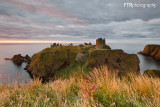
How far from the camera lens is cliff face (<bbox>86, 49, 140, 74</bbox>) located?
1163 inches

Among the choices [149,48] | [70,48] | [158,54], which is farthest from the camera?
[149,48]

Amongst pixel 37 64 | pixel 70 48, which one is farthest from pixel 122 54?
pixel 37 64

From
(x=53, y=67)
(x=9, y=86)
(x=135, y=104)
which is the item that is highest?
(x=135, y=104)

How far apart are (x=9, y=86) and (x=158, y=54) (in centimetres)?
14803

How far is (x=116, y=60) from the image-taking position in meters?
30.3

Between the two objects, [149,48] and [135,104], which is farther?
[149,48]

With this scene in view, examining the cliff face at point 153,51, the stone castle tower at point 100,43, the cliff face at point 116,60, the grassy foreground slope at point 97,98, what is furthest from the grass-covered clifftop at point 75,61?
the cliff face at point 153,51

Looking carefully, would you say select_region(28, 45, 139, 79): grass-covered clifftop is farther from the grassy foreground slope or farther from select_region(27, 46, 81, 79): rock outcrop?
the grassy foreground slope

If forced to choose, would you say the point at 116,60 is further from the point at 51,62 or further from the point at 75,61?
the point at 51,62

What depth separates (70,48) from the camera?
2376 inches

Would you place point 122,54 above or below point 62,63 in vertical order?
above

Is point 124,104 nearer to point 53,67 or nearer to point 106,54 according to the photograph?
point 106,54

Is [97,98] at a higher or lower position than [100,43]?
lower

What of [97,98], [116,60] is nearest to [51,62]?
[116,60]
